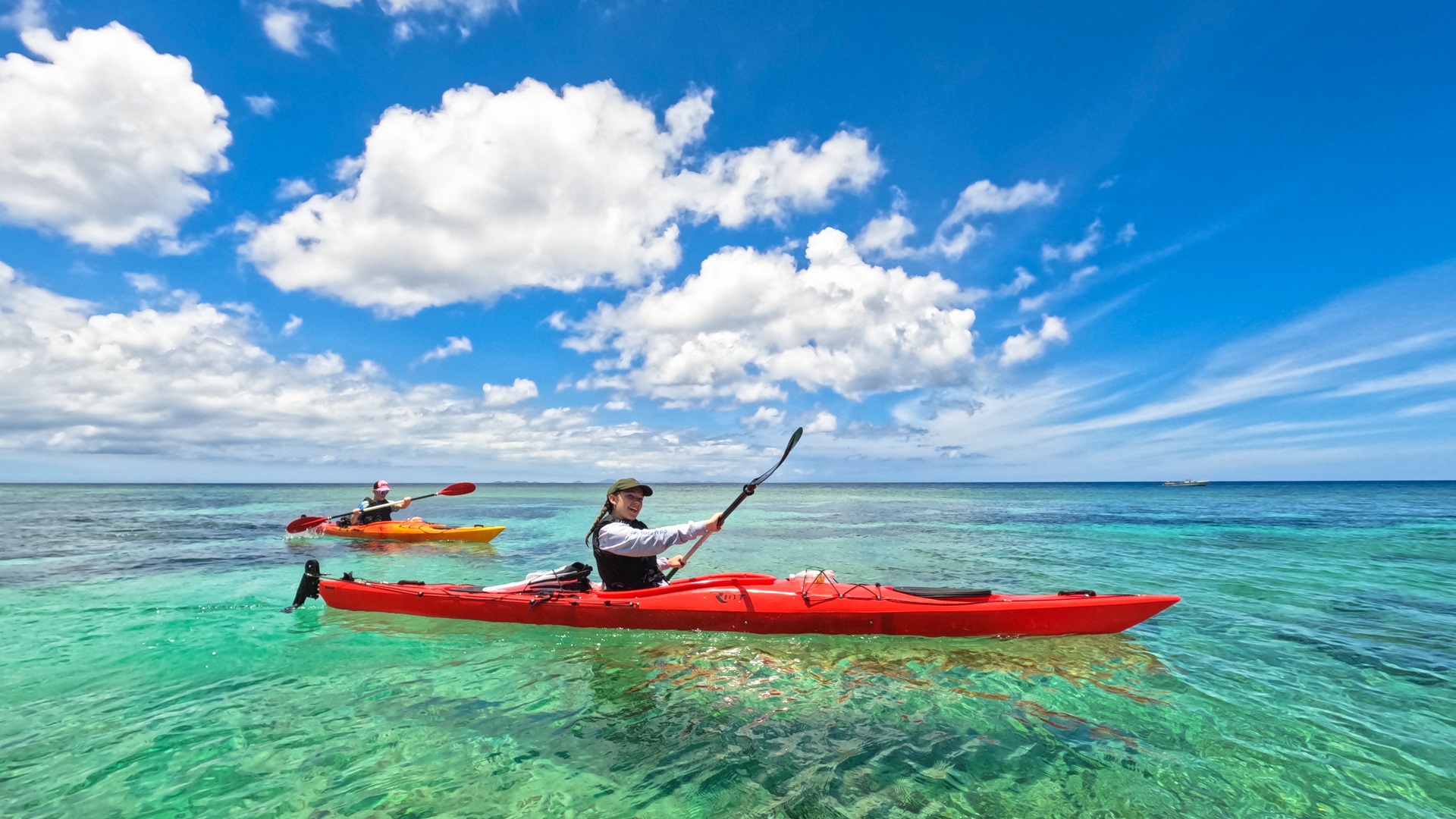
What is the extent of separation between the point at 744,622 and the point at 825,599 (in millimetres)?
1079

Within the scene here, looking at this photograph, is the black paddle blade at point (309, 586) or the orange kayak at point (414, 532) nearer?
the black paddle blade at point (309, 586)

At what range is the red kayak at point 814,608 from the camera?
24.9 feet

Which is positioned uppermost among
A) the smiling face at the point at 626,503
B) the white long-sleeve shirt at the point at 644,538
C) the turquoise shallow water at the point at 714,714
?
the smiling face at the point at 626,503

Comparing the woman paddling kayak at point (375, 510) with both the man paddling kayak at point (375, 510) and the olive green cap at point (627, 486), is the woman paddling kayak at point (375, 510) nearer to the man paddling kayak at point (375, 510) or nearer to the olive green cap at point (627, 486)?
the man paddling kayak at point (375, 510)

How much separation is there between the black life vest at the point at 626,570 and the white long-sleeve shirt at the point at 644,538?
1.04ft

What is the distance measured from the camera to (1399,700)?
20.2ft

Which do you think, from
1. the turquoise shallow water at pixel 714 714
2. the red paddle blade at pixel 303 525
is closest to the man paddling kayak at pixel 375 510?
the red paddle blade at pixel 303 525

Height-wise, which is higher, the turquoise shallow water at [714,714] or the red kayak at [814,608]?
the red kayak at [814,608]

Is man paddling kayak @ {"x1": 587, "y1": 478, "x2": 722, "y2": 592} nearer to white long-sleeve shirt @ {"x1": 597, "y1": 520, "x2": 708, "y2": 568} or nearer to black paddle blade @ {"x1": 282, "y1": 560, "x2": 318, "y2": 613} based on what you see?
white long-sleeve shirt @ {"x1": 597, "y1": 520, "x2": 708, "y2": 568}

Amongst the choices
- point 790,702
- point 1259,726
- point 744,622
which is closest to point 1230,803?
point 1259,726

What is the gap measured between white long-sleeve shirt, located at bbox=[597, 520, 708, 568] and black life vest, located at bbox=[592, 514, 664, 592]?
1.04ft

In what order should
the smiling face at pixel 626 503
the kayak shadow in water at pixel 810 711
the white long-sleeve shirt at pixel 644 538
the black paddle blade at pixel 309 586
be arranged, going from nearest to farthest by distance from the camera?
the kayak shadow in water at pixel 810 711 → the white long-sleeve shirt at pixel 644 538 → the smiling face at pixel 626 503 → the black paddle blade at pixel 309 586

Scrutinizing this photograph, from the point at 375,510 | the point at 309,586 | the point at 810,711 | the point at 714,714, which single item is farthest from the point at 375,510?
the point at 810,711

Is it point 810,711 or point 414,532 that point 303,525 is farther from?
point 810,711
